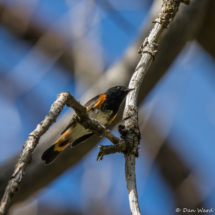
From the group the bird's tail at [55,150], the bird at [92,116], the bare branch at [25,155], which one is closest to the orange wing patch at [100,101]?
the bird at [92,116]

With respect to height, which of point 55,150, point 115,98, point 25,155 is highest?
point 115,98

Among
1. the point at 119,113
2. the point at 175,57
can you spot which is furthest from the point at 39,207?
the point at 175,57

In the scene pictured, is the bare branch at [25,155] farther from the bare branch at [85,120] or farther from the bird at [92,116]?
the bird at [92,116]

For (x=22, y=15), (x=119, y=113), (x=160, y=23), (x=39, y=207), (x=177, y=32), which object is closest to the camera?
(x=160, y=23)

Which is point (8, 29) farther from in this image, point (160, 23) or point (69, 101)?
point (69, 101)

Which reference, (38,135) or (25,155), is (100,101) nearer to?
(38,135)

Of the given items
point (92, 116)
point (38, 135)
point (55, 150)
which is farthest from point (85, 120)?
point (55, 150)

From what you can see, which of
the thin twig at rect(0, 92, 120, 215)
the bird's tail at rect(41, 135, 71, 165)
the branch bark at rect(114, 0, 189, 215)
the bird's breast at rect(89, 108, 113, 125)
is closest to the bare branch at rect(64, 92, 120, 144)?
the thin twig at rect(0, 92, 120, 215)
